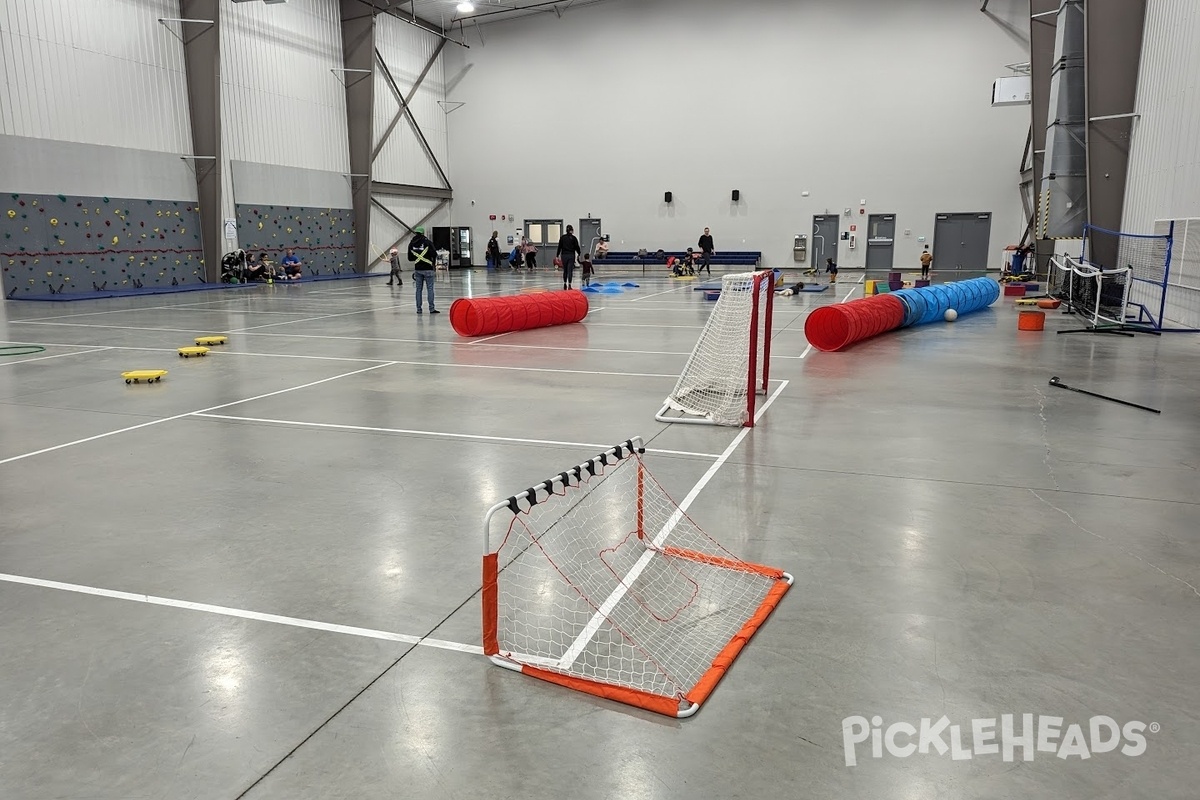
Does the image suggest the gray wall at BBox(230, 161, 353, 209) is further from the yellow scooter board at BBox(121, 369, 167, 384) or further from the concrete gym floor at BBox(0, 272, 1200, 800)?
the concrete gym floor at BBox(0, 272, 1200, 800)

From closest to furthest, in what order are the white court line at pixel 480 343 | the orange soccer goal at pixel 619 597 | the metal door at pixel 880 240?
the orange soccer goal at pixel 619 597 < the white court line at pixel 480 343 < the metal door at pixel 880 240

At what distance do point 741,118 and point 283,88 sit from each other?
783 inches

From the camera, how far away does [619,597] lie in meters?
4.23

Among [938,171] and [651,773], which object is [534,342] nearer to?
[651,773]

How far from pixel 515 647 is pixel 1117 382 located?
948cm

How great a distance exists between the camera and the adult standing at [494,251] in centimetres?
3998

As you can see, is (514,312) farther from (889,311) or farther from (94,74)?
(94,74)

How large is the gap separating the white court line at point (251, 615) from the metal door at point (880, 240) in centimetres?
3493

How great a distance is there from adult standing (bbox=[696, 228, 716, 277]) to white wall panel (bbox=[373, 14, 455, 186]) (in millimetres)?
15075

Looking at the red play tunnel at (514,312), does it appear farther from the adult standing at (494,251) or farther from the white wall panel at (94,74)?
the adult standing at (494,251)

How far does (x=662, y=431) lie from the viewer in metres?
7.62

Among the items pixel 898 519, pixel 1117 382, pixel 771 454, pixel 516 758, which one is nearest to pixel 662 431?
pixel 771 454

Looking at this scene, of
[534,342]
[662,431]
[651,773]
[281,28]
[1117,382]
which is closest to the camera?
[651,773]

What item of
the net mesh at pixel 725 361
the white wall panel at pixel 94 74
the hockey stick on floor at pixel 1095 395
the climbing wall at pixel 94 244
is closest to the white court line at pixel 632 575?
the net mesh at pixel 725 361
